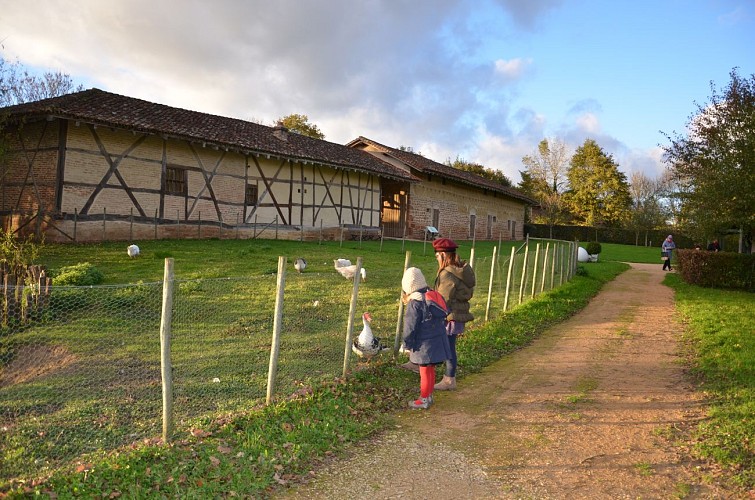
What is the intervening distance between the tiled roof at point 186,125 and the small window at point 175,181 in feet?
4.50

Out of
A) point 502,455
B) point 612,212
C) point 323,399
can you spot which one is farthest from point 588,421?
point 612,212

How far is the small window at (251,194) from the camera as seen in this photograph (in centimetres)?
2181

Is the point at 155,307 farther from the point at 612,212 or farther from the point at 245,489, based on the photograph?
the point at 612,212

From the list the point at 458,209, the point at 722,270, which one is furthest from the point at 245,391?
the point at 458,209

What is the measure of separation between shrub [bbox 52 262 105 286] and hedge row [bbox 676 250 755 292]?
1673 centimetres

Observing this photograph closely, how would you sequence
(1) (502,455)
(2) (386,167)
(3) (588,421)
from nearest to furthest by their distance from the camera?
(1) (502,455)
(3) (588,421)
(2) (386,167)

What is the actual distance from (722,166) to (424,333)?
14279 millimetres

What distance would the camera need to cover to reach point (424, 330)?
5762 mm

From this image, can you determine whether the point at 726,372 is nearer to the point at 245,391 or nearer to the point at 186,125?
the point at 245,391

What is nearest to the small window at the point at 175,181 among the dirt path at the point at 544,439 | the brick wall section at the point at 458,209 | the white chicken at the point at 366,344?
the brick wall section at the point at 458,209

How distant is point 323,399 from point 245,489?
6.31 ft

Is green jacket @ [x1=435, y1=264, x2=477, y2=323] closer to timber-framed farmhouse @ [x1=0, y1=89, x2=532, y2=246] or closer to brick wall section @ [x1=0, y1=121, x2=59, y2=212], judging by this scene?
timber-framed farmhouse @ [x1=0, y1=89, x2=532, y2=246]

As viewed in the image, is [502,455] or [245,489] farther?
[502,455]

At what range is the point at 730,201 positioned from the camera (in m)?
15.9
